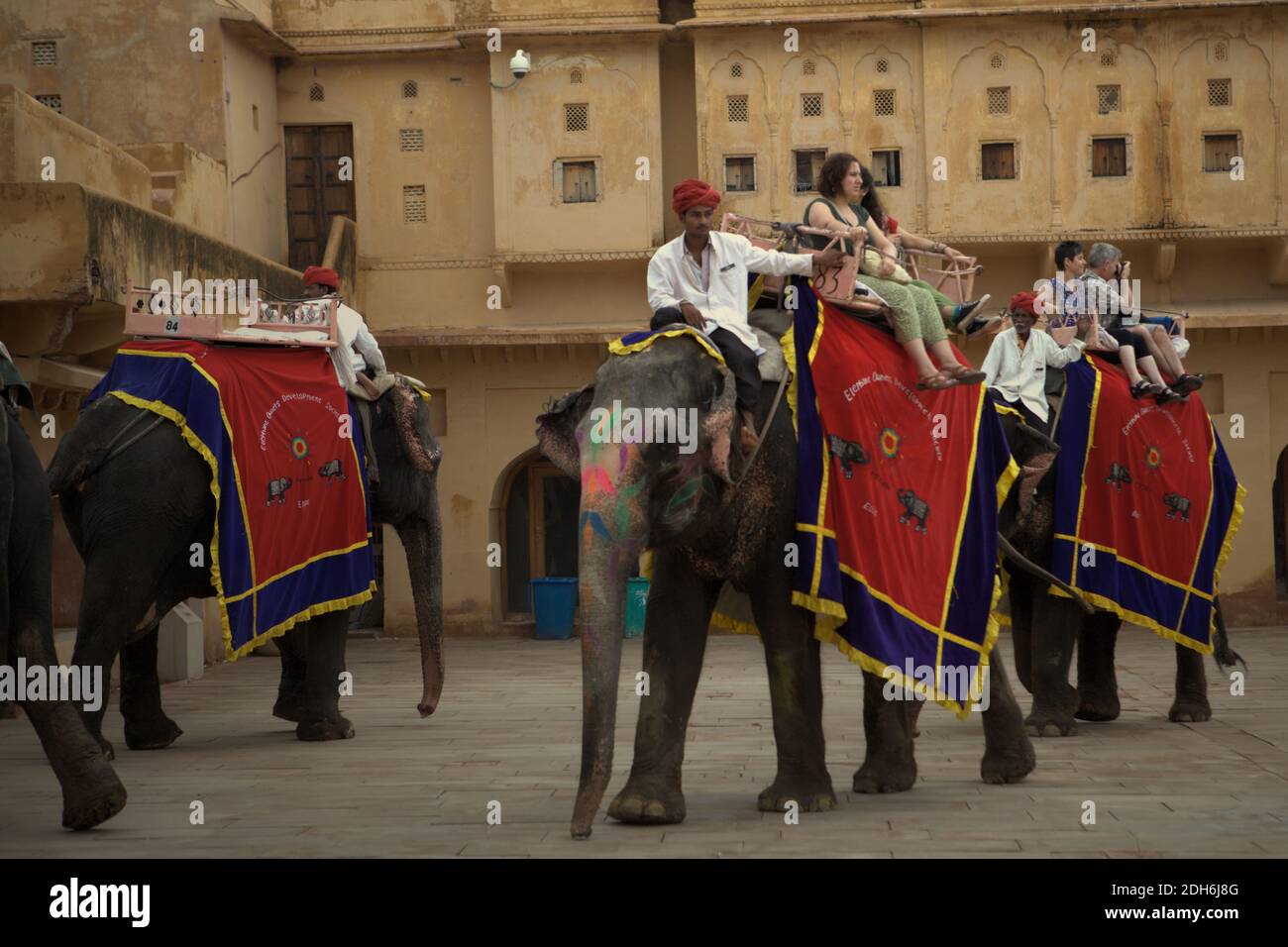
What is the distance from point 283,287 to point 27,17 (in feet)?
15.7

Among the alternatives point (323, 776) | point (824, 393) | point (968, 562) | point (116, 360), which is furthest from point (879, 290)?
point (116, 360)

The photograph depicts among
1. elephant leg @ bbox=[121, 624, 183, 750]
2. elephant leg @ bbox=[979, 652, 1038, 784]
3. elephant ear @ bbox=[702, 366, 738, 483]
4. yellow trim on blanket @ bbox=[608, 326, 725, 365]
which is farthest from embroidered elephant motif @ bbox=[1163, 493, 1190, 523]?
elephant leg @ bbox=[121, 624, 183, 750]

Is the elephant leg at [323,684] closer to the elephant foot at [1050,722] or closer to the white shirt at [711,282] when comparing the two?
the elephant foot at [1050,722]

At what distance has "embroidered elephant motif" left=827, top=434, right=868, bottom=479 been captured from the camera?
8062 mm

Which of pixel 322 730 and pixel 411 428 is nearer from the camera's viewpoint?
pixel 322 730

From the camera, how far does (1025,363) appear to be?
11328mm

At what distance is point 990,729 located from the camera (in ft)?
28.9

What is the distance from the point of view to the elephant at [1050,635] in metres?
10.9

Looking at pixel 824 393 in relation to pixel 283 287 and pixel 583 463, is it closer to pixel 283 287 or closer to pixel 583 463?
pixel 583 463

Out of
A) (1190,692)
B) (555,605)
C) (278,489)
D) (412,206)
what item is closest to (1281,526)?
(555,605)

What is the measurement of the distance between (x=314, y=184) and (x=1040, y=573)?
1707 cm

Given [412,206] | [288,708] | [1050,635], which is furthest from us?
[412,206]

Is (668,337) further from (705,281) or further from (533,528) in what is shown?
(533,528)

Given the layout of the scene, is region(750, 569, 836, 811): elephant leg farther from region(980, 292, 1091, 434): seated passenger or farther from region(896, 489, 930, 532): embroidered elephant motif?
region(980, 292, 1091, 434): seated passenger
